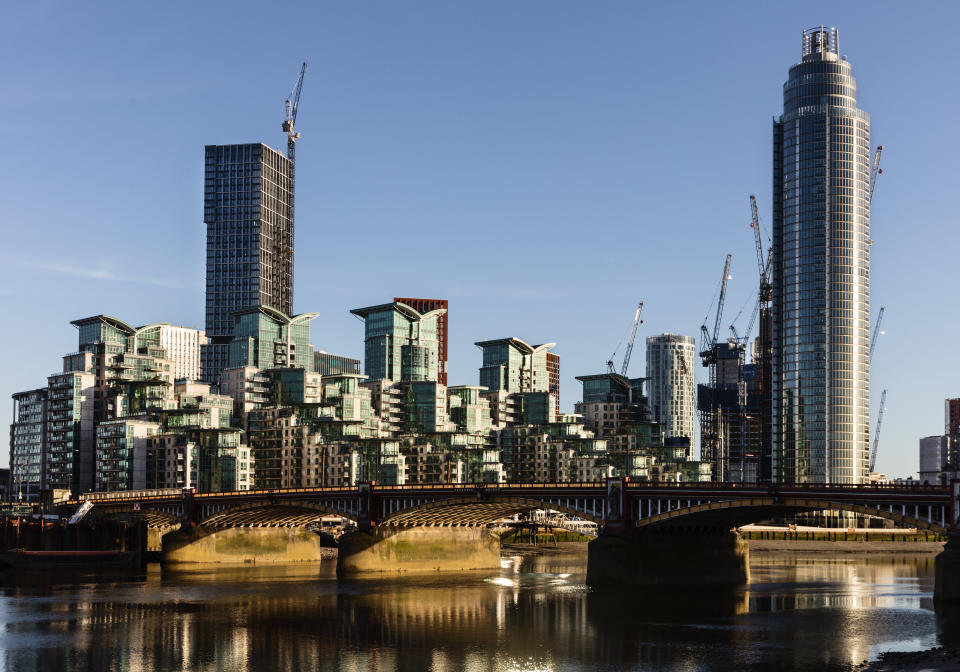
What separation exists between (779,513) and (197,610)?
60.9m

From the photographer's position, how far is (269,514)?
566ft

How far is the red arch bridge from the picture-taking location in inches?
4648

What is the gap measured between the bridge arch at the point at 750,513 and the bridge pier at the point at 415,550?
118 feet

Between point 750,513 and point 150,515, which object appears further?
point 150,515

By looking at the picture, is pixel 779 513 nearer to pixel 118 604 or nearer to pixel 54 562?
pixel 118 604

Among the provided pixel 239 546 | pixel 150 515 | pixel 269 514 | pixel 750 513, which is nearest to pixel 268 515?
pixel 269 514

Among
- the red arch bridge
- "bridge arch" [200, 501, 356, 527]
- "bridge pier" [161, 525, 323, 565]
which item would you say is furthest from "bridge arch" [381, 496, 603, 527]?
"bridge pier" [161, 525, 323, 565]

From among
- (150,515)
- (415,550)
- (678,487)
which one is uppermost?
(678,487)

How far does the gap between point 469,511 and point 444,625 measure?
57595 millimetres

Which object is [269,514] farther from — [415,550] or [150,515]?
[150,515]

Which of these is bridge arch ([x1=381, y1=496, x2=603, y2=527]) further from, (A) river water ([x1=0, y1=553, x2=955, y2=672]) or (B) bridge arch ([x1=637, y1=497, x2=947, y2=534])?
(B) bridge arch ([x1=637, y1=497, x2=947, y2=534])

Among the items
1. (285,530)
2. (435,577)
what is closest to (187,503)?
(285,530)

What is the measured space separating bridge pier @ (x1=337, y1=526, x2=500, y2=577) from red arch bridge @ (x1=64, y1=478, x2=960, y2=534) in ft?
4.50

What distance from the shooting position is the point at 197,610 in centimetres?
11331
